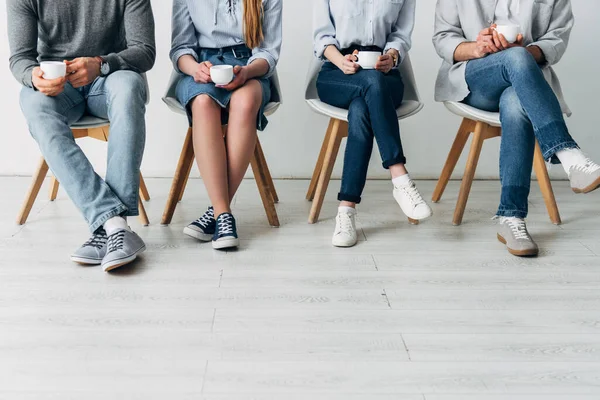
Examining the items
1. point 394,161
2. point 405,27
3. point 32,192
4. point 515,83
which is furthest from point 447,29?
point 32,192

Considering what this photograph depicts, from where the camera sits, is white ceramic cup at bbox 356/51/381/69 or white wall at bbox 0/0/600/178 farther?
white wall at bbox 0/0/600/178

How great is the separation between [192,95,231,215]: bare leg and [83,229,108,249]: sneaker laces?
1.20ft

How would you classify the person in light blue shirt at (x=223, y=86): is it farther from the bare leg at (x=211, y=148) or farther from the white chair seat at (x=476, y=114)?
the white chair seat at (x=476, y=114)

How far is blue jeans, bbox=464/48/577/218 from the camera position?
2.13 m

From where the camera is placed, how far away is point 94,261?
208 cm

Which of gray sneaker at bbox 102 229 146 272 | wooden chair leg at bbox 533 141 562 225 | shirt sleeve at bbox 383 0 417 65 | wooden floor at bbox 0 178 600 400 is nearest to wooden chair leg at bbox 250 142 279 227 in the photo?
wooden floor at bbox 0 178 600 400

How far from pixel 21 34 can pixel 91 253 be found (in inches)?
31.2

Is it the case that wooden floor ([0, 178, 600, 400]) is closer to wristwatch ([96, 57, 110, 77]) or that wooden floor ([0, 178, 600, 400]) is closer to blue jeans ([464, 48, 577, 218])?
blue jeans ([464, 48, 577, 218])

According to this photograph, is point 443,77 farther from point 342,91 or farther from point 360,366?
point 360,366

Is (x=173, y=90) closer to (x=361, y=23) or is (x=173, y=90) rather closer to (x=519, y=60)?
(x=361, y=23)

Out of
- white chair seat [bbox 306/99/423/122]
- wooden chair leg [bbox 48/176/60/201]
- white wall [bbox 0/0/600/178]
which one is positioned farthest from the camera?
white wall [bbox 0/0/600/178]

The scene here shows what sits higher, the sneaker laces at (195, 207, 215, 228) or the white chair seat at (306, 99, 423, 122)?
the white chair seat at (306, 99, 423, 122)

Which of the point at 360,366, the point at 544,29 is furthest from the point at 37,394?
the point at 544,29

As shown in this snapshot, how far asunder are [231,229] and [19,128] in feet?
5.19
